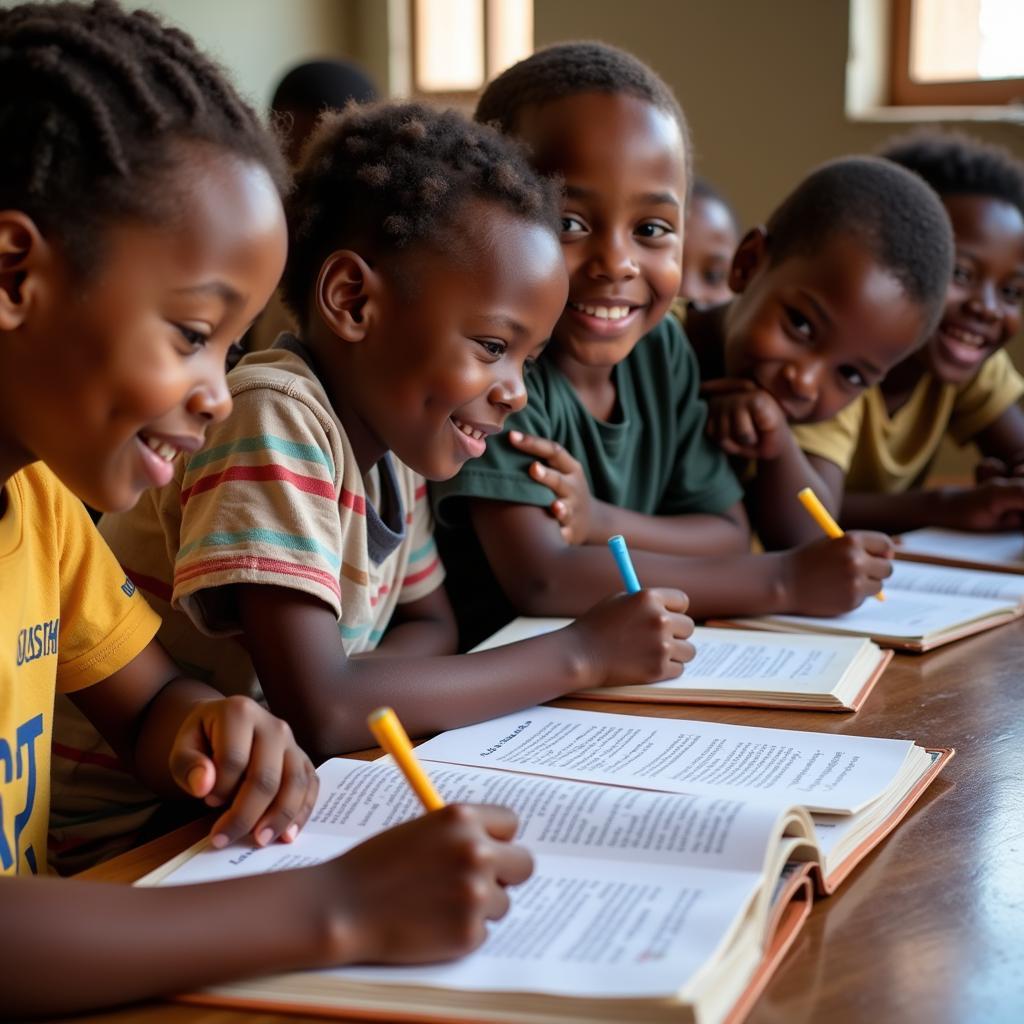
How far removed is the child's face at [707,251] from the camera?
2.99 m

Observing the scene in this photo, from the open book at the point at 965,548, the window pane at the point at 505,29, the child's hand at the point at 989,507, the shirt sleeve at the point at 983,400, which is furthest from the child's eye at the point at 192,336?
the window pane at the point at 505,29

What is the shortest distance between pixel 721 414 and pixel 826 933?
1.06 meters

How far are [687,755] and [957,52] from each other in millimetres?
2997

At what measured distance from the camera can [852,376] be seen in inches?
69.4

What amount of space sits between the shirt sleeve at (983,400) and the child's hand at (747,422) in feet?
2.28

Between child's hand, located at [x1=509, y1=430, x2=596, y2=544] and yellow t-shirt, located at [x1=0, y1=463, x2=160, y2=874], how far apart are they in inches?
20.0

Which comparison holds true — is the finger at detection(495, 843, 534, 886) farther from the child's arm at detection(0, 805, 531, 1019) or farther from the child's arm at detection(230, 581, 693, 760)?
the child's arm at detection(230, 581, 693, 760)

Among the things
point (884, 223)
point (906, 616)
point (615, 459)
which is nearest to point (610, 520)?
point (615, 459)

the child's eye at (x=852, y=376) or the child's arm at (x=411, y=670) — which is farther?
the child's eye at (x=852, y=376)

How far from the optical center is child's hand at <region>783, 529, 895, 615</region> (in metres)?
1.39

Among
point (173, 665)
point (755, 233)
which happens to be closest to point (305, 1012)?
point (173, 665)

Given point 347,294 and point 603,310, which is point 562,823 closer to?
point 347,294

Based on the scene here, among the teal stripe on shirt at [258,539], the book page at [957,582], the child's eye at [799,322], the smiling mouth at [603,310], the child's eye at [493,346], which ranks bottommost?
the book page at [957,582]

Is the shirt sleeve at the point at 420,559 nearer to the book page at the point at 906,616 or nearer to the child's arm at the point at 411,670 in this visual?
the child's arm at the point at 411,670
